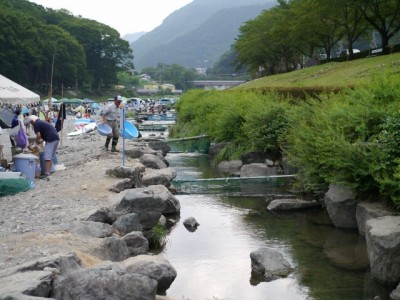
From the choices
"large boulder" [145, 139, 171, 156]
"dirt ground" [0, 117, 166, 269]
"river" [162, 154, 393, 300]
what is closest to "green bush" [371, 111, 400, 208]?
"river" [162, 154, 393, 300]

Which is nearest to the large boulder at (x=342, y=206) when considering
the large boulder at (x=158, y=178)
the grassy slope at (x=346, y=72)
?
the large boulder at (x=158, y=178)

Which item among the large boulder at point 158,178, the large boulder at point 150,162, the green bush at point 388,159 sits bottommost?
the large boulder at point 158,178

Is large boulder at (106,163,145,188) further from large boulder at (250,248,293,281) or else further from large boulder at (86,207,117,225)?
large boulder at (250,248,293,281)

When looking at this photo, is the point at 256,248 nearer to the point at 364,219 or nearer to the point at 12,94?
the point at 364,219

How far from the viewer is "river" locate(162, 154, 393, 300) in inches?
332

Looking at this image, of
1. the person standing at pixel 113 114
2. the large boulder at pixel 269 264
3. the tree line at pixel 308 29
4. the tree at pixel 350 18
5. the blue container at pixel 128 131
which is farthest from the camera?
the tree at pixel 350 18

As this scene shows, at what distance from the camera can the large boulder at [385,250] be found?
27.1 ft

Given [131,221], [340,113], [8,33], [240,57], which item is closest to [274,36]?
[240,57]

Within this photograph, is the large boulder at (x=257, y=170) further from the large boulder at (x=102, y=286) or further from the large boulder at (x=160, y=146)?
the large boulder at (x=102, y=286)

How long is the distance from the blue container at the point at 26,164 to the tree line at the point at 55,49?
26890mm

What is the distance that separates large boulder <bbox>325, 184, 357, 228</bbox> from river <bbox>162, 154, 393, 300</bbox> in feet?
0.82

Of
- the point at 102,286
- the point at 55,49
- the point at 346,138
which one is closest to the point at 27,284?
the point at 102,286

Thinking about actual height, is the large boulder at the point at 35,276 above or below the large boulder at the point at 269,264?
above

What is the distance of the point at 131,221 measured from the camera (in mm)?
9945
